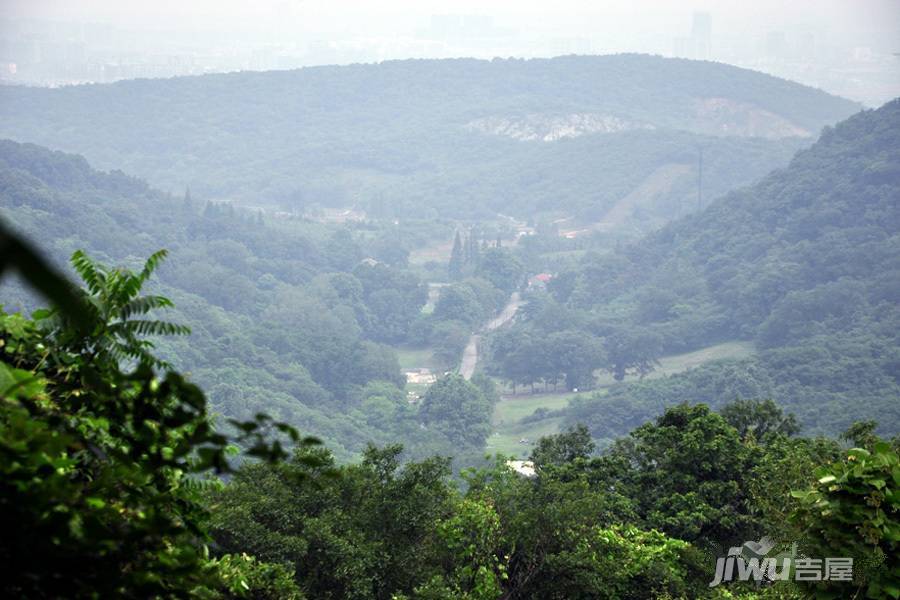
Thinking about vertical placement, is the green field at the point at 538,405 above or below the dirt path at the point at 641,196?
below

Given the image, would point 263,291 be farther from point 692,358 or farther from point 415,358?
point 692,358

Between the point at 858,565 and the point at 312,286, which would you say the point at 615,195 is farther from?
the point at 858,565

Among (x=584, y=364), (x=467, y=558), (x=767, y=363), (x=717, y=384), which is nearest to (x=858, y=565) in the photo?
(x=467, y=558)

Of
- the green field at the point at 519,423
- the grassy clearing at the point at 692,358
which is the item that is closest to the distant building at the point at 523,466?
the green field at the point at 519,423

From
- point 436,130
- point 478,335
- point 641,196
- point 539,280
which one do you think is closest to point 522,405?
point 478,335

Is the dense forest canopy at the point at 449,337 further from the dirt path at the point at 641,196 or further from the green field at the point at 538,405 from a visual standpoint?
the dirt path at the point at 641,196

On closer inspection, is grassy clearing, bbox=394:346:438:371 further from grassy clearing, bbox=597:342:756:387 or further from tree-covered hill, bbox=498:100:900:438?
grassy clearing, bbox=597:342:756:387

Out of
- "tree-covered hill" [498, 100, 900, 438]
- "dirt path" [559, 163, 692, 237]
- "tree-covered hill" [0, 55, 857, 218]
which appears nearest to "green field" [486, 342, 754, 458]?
"tree-covered hill" [498, 100, 900, 438]
